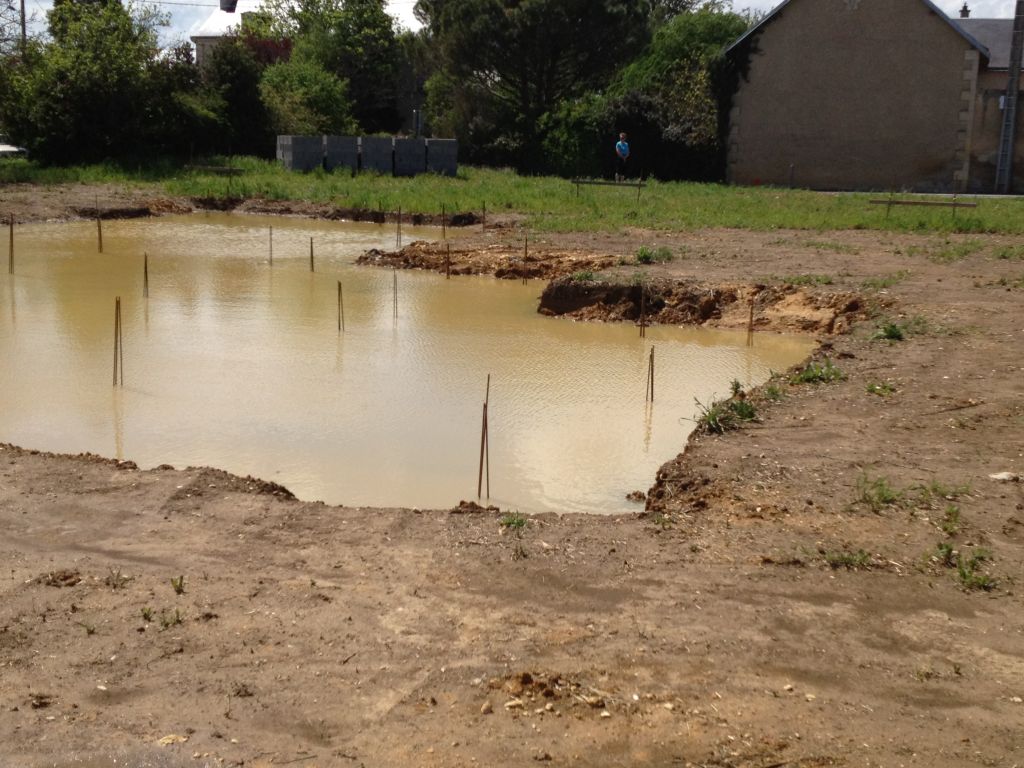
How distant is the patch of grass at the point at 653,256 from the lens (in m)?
16.3

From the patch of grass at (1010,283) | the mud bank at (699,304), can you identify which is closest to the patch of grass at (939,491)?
the mud bank at (699,304)

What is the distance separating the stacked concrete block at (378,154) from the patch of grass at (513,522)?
2615cm

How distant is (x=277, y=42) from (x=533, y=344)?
4887 centimetres

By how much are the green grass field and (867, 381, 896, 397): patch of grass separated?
11135mm

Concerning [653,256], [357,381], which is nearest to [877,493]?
[357,381]

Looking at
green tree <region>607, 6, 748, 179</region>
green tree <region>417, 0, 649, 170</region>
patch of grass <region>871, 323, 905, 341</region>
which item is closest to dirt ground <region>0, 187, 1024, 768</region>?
patch of grass <region>871, 323, 905, 341</region>

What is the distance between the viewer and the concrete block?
31.6 metres

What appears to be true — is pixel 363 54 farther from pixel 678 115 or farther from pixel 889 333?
pixel 889 333

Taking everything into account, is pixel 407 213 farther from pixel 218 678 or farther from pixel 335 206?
pixel 218 678

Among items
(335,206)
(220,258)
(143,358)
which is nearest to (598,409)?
(143,358)

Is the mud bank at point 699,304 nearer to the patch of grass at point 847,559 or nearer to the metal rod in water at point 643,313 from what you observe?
the metal rod in water at point 643,313

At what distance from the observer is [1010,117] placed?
98.8 ft


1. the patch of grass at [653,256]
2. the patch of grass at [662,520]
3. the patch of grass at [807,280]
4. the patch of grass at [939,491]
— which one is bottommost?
the patch of grass at [662,520]

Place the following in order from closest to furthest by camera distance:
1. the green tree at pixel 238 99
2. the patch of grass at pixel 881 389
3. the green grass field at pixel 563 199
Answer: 1. the patch of grass at pixel 881 389
2. the green grass field at pixel 563 199
3. the green tree at pixel 238 99
